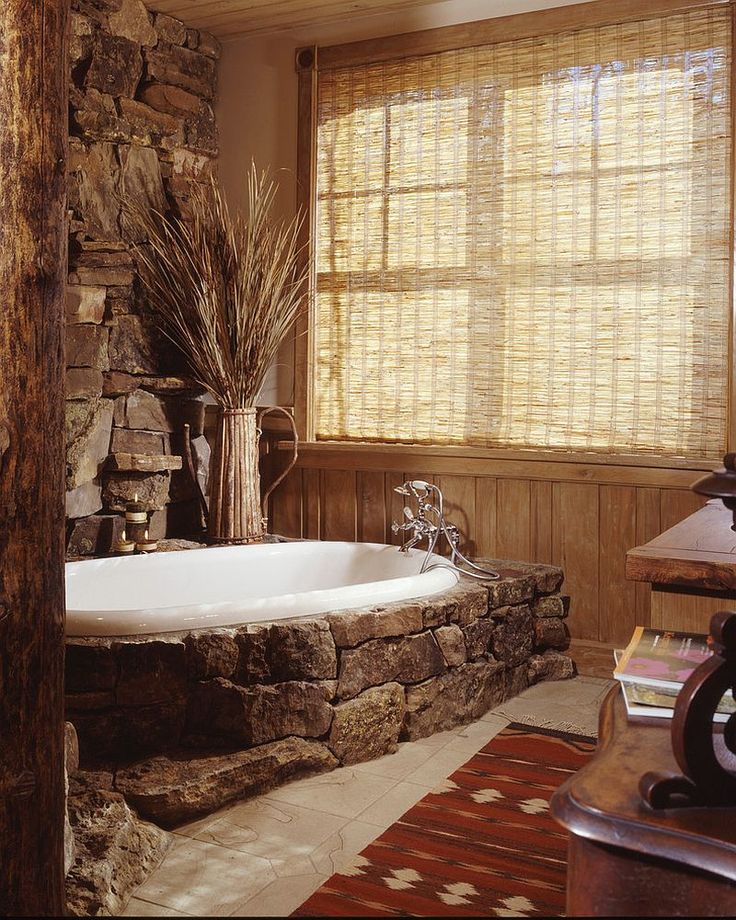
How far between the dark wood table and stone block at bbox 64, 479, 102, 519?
2968mm

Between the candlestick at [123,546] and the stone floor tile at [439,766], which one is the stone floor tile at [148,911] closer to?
the stone floor tile at [439,766]

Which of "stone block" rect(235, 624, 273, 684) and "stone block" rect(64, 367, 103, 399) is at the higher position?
"stone block" rect(64, 367, 103, 399)

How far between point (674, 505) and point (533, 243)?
3.88ft

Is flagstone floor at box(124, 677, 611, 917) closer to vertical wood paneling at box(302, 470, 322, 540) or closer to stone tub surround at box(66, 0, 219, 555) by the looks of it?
vertical wood paneling at box(302, 470, 322, 540)

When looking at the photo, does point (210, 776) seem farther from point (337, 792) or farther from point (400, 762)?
point (400, 762)

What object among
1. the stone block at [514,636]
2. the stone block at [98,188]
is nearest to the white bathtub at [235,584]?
the stone block at [514,636]

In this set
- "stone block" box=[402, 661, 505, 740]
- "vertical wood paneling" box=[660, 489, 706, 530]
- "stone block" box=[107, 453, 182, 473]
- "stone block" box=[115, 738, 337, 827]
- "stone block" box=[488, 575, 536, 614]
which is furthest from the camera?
"stone block" box=[107, 453, 182, 473]

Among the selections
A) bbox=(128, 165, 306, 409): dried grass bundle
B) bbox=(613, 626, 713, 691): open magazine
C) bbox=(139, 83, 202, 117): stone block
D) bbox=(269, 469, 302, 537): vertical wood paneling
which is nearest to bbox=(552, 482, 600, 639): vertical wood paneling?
bbox=(269, 469, 302, 537): vertical wood paneling

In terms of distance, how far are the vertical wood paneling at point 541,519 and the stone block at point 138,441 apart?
1.57 metres

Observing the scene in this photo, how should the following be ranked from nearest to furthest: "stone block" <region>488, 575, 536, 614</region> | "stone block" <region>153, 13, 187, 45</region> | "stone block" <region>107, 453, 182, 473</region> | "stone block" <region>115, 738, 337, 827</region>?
1. "stone block" <region>115, 738, 337, 827</region>
2. "stone block" <region>488, 575, 536, 614</region>
3. "stone block" <region>107, 453, 182, 473</region>
4. "stone block" <region>153, 13, 187, 45</region>

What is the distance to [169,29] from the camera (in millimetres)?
4340

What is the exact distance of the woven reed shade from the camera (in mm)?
3719

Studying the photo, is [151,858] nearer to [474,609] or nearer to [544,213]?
[474,609]

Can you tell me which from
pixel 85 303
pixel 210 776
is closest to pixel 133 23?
pixel 85 303
